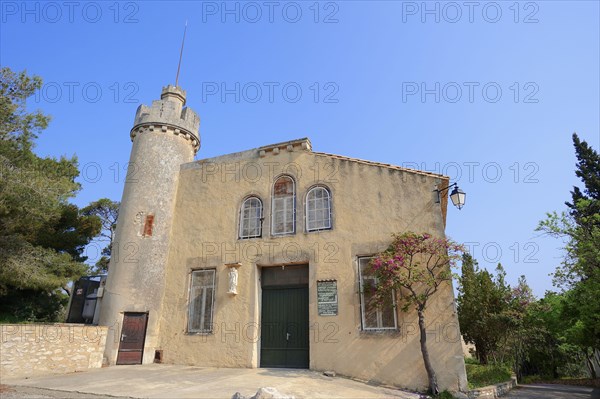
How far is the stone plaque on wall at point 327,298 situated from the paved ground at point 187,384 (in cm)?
157

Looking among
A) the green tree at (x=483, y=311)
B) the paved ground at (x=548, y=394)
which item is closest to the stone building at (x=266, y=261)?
the paved ground at (x=548, y=394)

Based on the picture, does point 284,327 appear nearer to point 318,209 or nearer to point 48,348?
point 318,209

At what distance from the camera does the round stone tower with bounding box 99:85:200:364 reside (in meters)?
10.9

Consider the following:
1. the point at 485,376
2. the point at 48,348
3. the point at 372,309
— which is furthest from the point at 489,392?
the point at 48,348

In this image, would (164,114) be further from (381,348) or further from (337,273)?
(381,348)

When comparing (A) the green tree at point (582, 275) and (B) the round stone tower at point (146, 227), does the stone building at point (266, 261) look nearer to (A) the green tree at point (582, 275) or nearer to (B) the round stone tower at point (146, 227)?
(B) the round stone tower at point (146, 227)

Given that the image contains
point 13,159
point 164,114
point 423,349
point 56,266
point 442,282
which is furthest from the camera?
point 164,114

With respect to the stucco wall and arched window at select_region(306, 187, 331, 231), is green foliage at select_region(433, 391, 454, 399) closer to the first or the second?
the stucco wall

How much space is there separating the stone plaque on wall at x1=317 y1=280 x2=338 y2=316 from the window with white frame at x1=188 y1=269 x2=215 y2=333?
347 cm

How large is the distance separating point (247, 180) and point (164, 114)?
13.8 ft

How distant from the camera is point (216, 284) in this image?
11.1 metres

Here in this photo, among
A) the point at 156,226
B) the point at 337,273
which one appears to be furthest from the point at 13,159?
the point at 337,273

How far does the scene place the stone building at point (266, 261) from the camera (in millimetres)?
9117

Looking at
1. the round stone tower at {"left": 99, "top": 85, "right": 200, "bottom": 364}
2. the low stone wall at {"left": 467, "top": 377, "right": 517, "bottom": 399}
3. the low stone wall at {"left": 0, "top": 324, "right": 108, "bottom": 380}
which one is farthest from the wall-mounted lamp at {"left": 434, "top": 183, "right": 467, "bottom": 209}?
the low stone wall at {"left": 0, "top": 324, "right": 108, "bottom": 380}
